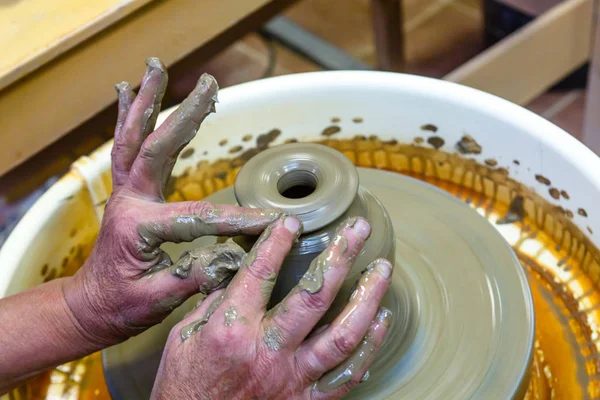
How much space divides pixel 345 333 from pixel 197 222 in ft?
0.80

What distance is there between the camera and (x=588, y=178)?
110cm

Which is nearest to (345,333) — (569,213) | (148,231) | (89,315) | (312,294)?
(312,294)

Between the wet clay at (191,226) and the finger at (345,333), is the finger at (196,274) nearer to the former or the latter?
the wet clay at (191,226)

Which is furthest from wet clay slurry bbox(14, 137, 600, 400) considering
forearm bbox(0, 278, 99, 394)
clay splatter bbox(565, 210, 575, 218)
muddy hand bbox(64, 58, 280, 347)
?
muddy hand bbox(64, 58, 280, 347)

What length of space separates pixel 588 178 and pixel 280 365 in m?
0.64

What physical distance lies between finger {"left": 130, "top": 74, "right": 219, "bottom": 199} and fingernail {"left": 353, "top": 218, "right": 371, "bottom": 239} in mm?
273

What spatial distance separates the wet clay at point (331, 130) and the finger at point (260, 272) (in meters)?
0.62

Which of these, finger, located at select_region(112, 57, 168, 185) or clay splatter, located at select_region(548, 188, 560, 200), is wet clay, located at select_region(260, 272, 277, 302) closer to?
finger, located at select_region(112, 57, 168, 185)

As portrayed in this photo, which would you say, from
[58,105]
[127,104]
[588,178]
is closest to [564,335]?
[588,178]

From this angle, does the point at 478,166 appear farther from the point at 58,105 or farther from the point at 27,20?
the point at 27,20

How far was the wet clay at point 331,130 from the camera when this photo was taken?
1.41 metres

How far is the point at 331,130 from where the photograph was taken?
1.41 metres

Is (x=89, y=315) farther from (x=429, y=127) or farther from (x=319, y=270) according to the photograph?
(x=429, y=127)

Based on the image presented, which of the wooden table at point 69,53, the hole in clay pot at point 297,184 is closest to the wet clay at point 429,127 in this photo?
the hole in clay pot at point 297,184
